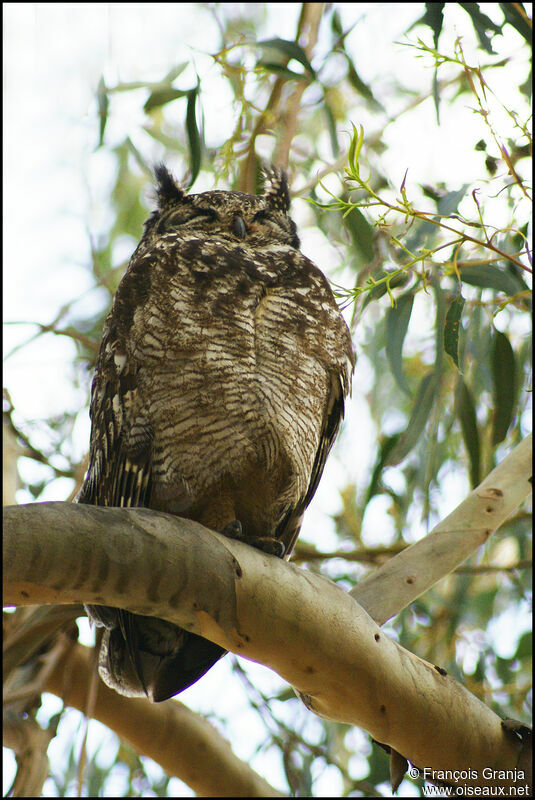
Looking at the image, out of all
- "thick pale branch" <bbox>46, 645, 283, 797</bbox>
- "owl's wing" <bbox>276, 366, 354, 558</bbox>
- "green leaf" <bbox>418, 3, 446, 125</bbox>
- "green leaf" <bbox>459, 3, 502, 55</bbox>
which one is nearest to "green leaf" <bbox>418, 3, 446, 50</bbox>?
"green leaf" <bbox>418, 3, 446, 125</bbox>

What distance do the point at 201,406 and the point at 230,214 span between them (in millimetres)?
799

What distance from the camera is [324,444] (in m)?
2.24

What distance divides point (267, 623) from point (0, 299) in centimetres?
157

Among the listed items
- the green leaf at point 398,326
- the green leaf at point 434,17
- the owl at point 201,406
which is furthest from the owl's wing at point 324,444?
the green leaf at point 434,17

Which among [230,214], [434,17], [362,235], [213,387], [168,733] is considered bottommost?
[168,733]

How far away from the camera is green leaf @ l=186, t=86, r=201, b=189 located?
8.18 ft

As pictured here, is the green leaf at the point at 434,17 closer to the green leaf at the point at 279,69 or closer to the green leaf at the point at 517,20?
the green leaf at the point at 517,20

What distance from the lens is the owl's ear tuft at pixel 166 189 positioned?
2627 mm

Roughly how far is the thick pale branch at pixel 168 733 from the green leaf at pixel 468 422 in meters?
1.07

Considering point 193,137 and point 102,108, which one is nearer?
point 193,137

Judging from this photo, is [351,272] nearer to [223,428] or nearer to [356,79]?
[356,79]

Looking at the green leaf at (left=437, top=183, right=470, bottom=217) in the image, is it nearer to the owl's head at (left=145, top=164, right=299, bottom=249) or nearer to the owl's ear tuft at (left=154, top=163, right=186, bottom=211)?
the owl's head at (left=145, top=164, right=299, bottom=249)

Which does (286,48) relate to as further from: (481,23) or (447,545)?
(447,545)

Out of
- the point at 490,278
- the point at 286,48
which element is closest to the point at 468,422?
the point at 490,278
